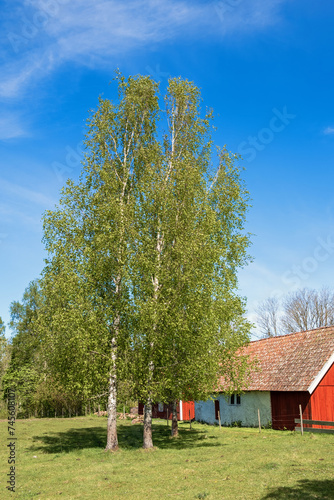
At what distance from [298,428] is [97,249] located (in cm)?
1654

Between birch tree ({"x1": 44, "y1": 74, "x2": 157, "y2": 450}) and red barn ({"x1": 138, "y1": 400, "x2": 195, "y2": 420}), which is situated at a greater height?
birch tree ({"x1": 44, "y1": 74, "x2": 157, "y2": 450})

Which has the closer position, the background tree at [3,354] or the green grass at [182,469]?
the green grass at [182,469]

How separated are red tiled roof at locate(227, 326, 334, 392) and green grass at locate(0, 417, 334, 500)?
14.6 ft

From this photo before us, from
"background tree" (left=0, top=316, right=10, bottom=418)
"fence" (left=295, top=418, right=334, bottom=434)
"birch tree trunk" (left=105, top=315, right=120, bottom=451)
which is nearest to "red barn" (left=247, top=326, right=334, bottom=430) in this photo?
"fence" (left=295, top=418, right=334, bottom=434)

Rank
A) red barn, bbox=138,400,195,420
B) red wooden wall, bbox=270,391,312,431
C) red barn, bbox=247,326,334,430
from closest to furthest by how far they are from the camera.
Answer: red barn, bbox=247,326,334,430 < red wooden wall, bbox=270,391,312,431 < red barn, bbox=138,400,195,420

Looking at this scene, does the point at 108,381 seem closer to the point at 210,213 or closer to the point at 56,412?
the point at 210,213

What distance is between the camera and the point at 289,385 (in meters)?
29.6

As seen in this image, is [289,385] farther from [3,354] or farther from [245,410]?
[3,354]

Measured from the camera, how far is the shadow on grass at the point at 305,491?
1156 cm

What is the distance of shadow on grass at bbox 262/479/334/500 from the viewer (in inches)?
455

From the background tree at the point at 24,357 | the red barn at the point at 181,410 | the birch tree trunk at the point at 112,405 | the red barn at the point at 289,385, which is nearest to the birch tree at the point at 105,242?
the birch tree trunk at the point at 112,405

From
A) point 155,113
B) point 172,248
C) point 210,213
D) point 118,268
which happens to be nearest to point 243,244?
point 210,213

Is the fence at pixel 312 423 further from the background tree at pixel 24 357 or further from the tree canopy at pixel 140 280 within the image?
the background tree at pixel 24 357

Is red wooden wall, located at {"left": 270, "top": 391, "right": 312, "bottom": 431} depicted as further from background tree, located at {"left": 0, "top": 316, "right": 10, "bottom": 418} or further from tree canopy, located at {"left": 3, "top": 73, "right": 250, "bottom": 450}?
background tree, located at {"left": 0, "top": 316, "right": 10, "bottom": 418}
